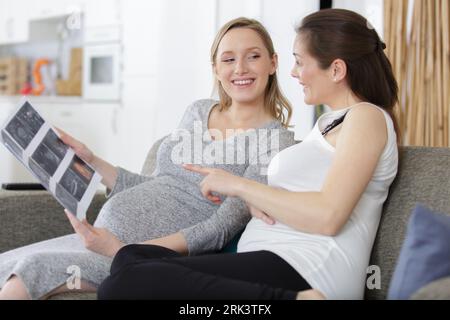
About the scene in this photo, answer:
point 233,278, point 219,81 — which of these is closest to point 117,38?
point 219,81

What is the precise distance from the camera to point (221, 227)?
76.5 inches

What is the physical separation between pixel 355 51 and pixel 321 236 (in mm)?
508

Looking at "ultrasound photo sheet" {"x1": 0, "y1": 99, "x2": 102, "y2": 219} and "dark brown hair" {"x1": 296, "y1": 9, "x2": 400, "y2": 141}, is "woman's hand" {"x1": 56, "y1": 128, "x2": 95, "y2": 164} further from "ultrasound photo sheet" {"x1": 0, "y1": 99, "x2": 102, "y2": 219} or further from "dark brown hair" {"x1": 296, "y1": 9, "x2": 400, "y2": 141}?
"dark brown hair" {"x1": 296, "y1": 9, "x2": 400, "y2": 141}

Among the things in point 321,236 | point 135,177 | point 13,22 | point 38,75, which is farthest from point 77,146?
point 13,22

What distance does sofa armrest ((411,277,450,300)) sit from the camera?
4.25 ft

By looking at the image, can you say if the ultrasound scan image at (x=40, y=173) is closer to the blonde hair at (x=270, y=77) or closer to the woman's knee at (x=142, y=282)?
the woman's knee at (x=142, y=282)

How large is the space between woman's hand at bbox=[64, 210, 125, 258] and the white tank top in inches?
13.7

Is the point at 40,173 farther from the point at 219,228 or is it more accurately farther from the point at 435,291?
the point at 435,291

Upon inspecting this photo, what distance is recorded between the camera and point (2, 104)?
601 cm

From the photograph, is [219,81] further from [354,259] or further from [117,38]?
[117,38]

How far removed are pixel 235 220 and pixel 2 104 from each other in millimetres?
4555

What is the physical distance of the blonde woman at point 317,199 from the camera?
1.50 metres

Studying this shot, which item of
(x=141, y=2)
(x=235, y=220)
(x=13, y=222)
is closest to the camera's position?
(x=235, y=220)
